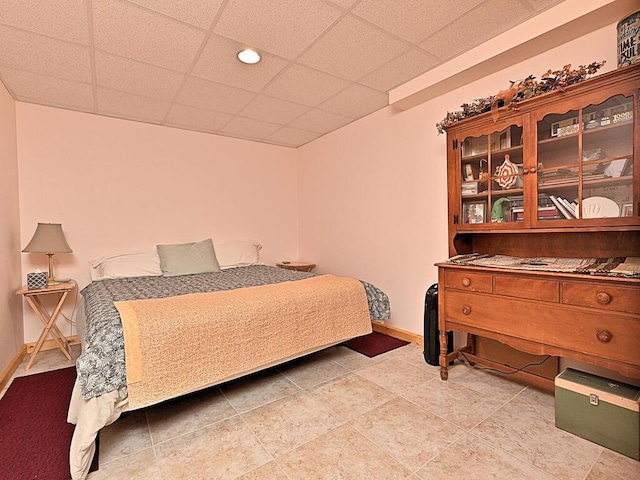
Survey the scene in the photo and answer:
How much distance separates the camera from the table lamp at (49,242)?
2723 millimetres

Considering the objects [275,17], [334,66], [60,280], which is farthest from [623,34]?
[60,280]

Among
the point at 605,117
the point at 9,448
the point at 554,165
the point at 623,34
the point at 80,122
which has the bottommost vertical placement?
the point at 9,448

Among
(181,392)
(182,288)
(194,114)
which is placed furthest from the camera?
(194,114)

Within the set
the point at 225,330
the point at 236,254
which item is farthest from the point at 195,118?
the point at 225,330

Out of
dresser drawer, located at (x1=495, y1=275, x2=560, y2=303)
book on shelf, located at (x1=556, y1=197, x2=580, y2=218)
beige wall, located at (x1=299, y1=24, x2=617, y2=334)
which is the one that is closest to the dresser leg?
dresser drawer, located at (x1=495, y1=275, x2=560, y2=303)

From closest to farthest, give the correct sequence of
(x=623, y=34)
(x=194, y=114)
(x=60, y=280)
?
(x=623, y=34), (x=60, y=280), (x=194, y=114)

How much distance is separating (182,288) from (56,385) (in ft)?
3.54

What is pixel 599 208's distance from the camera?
1735mm

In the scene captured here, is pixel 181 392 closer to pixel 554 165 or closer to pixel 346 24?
pixel 346 24

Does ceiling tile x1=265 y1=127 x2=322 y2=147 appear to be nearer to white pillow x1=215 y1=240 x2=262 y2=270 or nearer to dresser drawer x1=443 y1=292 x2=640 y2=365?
white pillow x1=215 y1=240 x2=262 y2=270

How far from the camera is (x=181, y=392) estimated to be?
5.79 ft

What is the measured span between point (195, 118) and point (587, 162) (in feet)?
11.2

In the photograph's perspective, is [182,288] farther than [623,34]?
Yes

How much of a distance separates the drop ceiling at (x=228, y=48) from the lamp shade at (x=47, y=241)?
1.19 m
